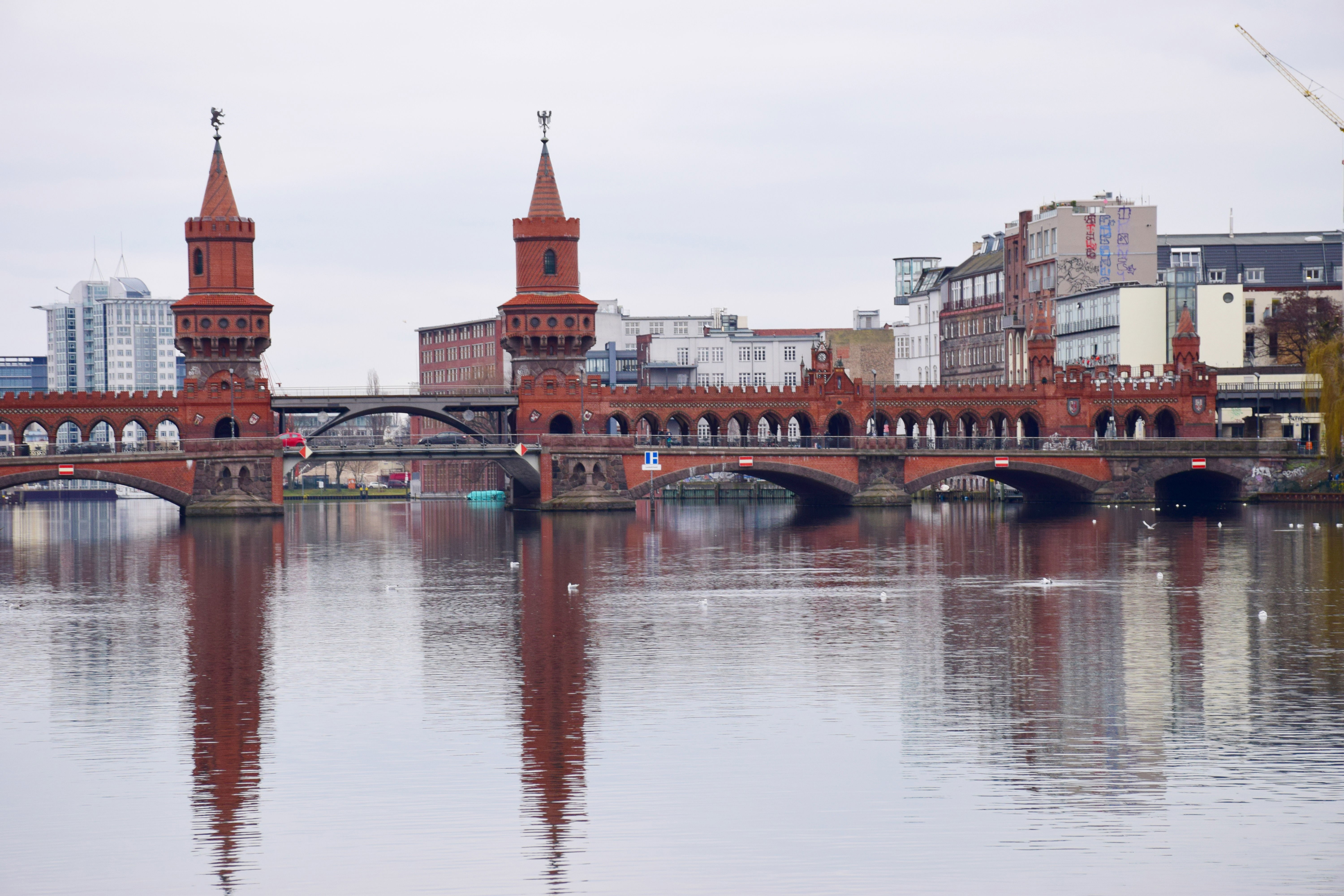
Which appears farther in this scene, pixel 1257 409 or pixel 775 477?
pixel 1257 409

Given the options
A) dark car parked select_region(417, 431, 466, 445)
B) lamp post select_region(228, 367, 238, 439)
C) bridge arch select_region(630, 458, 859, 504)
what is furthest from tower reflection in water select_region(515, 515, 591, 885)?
lamp post select_region(228, 367, 238, 439)

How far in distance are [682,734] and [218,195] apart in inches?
4661

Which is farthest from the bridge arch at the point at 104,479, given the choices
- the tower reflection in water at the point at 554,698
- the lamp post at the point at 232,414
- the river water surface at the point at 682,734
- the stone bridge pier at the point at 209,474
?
the tower reflection in water at the point at 554,698

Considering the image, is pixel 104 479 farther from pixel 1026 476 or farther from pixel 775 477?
pixel 1026 476

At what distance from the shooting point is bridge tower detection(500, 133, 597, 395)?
154375mm

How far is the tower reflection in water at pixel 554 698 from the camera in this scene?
115 feet

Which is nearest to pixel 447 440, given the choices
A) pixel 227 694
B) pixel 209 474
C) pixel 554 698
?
pixel 209 474

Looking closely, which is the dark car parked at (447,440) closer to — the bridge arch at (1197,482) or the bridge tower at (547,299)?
the bridge tower at (547,299)

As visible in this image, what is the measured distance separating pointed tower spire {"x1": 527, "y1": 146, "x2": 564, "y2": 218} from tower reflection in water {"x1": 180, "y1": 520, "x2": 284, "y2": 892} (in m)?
60.5

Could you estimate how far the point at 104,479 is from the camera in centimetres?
13588

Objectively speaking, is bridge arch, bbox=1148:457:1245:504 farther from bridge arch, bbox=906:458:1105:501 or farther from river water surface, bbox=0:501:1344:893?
river water surface, bbox=0:501:1344:893

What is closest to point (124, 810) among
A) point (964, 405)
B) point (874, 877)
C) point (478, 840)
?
point (478, 840)

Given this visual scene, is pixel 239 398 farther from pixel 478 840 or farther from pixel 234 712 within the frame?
pixel 478 840

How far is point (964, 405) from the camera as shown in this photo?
Answer: 16225 centimetres
